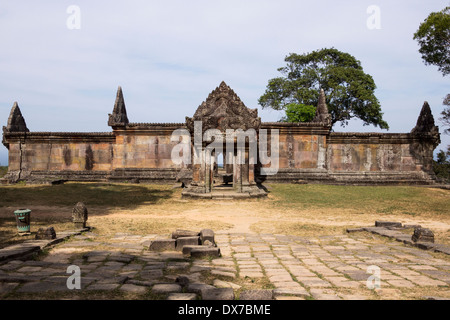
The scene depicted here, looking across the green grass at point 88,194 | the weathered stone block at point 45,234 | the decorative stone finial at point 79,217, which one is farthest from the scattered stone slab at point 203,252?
the green grass at point 88,194

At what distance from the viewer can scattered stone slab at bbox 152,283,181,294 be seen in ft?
14.6

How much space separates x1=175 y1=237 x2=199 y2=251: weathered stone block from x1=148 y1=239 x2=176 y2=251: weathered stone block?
9cm

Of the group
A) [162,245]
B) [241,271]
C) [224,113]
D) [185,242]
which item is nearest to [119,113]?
[224,113]

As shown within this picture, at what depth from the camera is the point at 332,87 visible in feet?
107

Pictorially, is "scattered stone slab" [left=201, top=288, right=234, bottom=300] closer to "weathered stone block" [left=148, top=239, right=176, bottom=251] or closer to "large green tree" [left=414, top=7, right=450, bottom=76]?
"weathered stone block" [left=148, top=239, right=176, bottom=251]

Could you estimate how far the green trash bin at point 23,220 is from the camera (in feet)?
26.1

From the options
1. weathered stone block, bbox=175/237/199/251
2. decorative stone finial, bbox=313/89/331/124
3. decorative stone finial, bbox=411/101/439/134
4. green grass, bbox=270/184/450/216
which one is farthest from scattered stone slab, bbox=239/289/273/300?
decorative stone finial, bbox=411/101/439/134

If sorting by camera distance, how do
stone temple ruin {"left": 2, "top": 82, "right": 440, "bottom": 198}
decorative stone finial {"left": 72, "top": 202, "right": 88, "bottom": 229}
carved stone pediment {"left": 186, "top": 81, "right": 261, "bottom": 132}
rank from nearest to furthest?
decorative stone finial {"left": 72, "top": 202, "right": 88, "bottom": 229}, carved stone pediment {"left": 186, "top": 81, "right": 261, "bottom": 132}, stone temple ruin {"left": 2, "top": 82, "right": 440, "bottom": 198}

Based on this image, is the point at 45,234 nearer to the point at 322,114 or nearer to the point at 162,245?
the point at 162,245

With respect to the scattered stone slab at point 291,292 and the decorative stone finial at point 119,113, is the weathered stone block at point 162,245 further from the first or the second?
the decorative stone finial at point 119,113

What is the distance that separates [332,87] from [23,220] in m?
29.3

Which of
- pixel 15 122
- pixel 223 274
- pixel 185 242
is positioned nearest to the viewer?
pixel 223 274

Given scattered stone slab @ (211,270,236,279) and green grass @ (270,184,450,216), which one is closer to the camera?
scattered stone slab @ (211,270,236,279)
